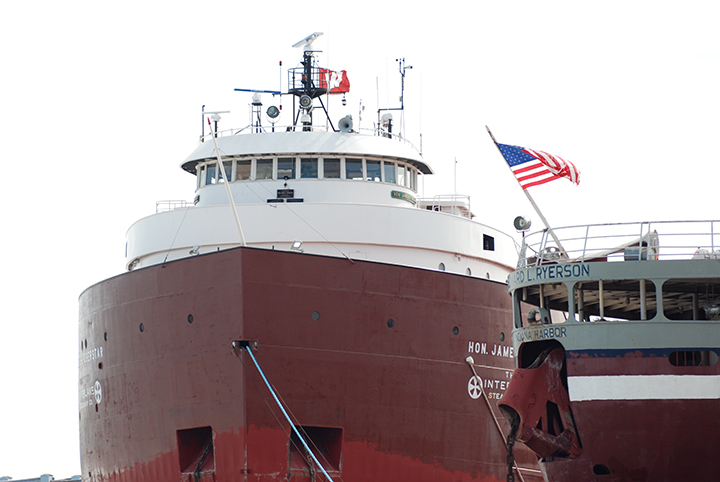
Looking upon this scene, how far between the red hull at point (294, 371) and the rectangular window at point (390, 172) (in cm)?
418

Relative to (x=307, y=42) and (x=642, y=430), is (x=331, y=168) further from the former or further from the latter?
(x=642, y=430)

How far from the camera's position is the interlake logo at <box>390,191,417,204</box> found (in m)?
25.1

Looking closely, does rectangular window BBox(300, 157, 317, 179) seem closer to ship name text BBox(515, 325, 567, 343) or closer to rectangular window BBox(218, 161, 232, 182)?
rectangular window BBox(218, 161, 232, 182)

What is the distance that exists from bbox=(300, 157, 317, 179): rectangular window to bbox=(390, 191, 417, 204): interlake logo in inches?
76.3

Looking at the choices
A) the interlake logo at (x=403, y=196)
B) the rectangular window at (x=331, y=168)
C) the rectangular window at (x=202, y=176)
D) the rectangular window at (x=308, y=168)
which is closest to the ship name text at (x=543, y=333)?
the interlake logo at (x=403, y=196)

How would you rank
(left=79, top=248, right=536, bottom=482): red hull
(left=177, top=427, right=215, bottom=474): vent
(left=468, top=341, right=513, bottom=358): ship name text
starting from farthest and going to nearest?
(left=468, top=341, right=513, bottom=358): ship name text < (left=177, top=427, right=215, bottom=474): vent < (left=79, top=248, right=536, bottom=482): red hull

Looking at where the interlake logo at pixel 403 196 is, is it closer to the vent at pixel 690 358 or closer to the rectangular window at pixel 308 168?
the rectangular window at pixel 308 168

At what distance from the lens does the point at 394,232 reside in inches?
899

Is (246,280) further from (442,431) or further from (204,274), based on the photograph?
(442,431)

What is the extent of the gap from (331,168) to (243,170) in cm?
211

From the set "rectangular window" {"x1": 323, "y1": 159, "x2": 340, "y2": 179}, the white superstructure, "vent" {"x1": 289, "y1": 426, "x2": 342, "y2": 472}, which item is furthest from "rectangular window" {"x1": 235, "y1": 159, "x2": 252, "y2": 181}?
"vent" {"x1": 289, "y1": 426, "x2": 342, "y2": 472}

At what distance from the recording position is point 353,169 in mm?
24969

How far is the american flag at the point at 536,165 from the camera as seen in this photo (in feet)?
71.5

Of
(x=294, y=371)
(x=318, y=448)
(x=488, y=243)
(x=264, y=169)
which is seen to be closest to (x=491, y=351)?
(x=488, y=243)
